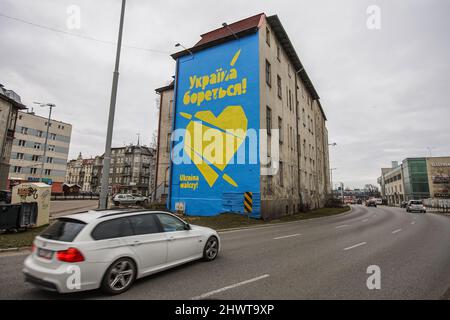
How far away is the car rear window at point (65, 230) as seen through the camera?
4.42 meters

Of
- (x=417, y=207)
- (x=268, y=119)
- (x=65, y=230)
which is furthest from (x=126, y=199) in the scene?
(x=417, y=207)

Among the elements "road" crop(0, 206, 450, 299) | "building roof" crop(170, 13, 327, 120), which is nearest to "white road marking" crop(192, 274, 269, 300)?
"road" crop(0, 206, 450, 299)

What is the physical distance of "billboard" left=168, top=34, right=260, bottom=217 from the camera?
1862 cm

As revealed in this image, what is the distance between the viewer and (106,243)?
14.8 ft

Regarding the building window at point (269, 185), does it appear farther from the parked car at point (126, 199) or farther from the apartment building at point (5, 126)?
the apartment building at point (5, 126)

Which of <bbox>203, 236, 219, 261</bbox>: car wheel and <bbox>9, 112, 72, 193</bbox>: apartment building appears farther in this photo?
<bbox>9, 112, 72, 193</bbox>: apartment building

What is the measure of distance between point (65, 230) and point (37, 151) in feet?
246

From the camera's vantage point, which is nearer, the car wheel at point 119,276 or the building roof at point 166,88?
the car wheel at point 119,276

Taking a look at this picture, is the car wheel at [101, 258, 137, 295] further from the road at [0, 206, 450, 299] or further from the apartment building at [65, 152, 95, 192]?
the apartment building at [65, 152, 95, 192]

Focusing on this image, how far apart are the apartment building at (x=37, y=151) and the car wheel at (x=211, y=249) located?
67557 millimetres

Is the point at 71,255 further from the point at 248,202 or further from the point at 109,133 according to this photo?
the point at 248,202

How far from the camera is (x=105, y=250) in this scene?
14.6ft

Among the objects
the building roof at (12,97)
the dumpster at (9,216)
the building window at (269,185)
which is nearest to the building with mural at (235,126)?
the building window at (269,185)
